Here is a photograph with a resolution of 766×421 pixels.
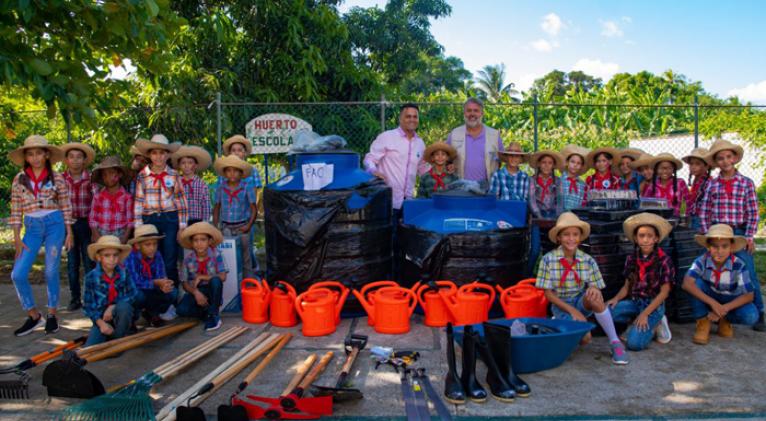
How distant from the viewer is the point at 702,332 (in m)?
4.32

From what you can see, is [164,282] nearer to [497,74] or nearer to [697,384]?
[697,384]

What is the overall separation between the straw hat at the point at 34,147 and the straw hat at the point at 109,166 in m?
0.31

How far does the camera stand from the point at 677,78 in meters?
34.4

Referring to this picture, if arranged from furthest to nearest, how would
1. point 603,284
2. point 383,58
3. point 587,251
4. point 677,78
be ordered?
point 677,78 < point 383,58 < point 587,251 < point 603,284

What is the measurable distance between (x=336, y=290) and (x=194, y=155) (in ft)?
6.76

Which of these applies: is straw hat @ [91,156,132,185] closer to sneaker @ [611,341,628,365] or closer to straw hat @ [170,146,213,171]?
straw hat @ [170,146,213,171]

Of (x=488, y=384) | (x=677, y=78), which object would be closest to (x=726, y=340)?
(x=488, y=384)

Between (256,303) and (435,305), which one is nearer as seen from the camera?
(435,305)

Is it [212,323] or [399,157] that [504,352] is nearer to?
[212,323]

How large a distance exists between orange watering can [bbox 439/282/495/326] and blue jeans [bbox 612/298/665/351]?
0.98 metres

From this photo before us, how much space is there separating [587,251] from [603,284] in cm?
37

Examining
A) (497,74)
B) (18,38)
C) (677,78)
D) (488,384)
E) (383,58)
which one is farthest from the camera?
(497,74)

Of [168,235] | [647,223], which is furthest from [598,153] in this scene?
[168,235]

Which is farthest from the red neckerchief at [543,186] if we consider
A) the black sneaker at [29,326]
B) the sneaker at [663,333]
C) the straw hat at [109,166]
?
the black sneaker at [29,326]
